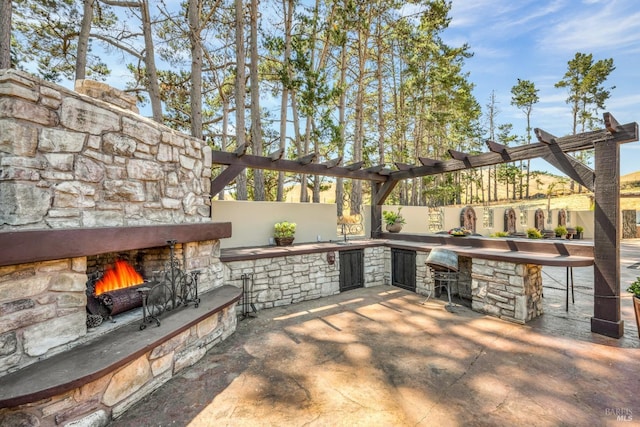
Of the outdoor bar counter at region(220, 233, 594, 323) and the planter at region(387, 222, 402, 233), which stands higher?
the planter at region(387, 222, 402, 233)

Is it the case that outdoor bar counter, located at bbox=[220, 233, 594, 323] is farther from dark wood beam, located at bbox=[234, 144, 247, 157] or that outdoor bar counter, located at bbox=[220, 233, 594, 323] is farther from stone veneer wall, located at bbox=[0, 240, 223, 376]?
stone veneer wall, located at bbox=[0, 240, 223, 376]

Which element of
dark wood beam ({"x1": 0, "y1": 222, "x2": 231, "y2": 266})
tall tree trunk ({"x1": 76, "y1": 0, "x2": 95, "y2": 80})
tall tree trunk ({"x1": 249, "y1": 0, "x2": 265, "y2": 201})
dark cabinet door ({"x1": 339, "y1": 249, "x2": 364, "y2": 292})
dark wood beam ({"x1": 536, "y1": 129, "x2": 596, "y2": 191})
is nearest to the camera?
dark wood beam ({"x1": 0, "y1": 222, "x2": 231, "y2": 266})

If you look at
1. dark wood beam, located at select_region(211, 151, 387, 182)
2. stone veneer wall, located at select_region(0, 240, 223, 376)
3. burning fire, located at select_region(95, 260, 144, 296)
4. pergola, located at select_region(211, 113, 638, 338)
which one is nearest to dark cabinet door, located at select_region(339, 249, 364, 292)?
dark wood beam, located at select_region(211, 151, 387, 182)

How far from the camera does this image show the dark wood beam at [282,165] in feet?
15.4

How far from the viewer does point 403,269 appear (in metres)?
6.17

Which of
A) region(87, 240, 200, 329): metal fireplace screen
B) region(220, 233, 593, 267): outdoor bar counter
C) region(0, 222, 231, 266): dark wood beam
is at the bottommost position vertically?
region(87, 240, 200, 329): metal fireplace screen

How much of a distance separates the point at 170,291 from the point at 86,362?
1.18 meters

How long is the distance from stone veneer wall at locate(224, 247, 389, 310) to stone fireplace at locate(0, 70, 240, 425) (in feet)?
5.26

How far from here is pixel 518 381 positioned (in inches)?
106

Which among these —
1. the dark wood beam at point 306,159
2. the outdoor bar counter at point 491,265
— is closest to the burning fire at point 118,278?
the outdoor bar counter at point 491,265

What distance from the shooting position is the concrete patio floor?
2.24 metres

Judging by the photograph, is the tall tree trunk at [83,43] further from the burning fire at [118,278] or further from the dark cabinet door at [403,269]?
the dark cabinet door at [403,269]

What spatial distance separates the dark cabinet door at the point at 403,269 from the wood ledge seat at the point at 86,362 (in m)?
4.42

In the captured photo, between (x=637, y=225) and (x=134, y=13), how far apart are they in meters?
25.1
